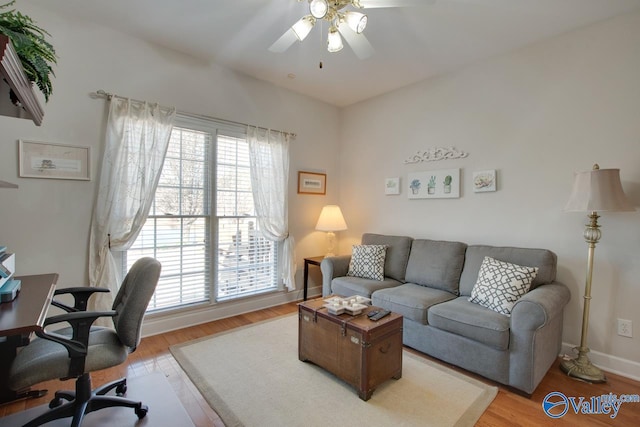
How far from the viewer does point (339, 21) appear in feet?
6.42

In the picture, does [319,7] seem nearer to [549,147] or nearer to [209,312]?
[549,147]

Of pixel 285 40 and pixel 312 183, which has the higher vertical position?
pixel 285 40

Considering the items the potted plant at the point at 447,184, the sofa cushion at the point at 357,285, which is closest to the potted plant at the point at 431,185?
the potted plant at the point at 447,184

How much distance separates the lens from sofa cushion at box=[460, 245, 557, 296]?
253 centimetres

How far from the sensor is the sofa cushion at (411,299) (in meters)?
2.61

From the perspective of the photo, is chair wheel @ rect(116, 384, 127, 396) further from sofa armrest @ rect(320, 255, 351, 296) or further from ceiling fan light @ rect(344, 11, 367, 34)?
ceiling fan light @ rect(344, 11, 367, 34)

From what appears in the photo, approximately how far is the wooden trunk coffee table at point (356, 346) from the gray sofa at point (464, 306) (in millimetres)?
466

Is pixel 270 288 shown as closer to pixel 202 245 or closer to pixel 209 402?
pixel 202 245

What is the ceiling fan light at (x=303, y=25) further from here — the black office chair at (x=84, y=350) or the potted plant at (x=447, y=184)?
the potted plant at (x=447, y=184)

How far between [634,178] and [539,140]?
28.8 inches

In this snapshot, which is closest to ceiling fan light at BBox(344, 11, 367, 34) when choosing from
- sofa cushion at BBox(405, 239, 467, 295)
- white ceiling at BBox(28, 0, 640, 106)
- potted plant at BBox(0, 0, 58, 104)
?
white ceiling at BBox(28, 0, 640, 106)

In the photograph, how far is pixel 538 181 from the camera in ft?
9.14

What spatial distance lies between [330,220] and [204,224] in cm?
160

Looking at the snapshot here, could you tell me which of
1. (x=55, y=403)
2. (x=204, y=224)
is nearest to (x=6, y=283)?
(x=55, y=403)
